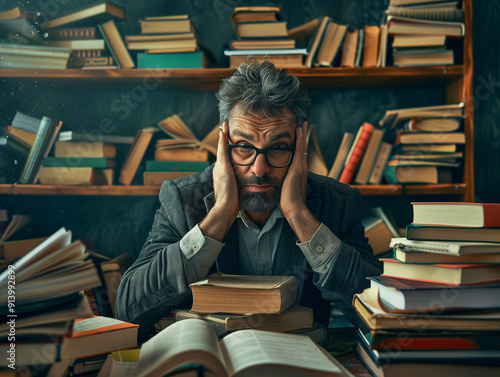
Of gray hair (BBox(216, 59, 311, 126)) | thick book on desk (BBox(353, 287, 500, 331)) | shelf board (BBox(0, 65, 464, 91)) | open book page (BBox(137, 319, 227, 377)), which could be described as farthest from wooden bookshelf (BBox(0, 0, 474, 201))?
open book page (BBox(137, 319, 227, 377))

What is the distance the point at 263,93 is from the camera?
1.50 metres

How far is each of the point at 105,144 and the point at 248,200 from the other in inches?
34.9

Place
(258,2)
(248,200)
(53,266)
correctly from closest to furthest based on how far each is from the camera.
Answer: (53,266), (248,200), (258,2)

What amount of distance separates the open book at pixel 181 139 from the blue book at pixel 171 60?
249mm

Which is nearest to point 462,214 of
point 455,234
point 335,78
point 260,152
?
point 455,234

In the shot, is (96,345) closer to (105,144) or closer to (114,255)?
(105,144)

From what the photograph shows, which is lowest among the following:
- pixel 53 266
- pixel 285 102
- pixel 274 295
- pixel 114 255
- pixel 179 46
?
pixel 114 255

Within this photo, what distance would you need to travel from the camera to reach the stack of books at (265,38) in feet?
6.27

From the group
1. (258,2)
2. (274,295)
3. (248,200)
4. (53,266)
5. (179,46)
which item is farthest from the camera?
(258,2)

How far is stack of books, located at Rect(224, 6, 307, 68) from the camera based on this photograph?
1.91 m

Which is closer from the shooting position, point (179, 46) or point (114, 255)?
point (179, 46)

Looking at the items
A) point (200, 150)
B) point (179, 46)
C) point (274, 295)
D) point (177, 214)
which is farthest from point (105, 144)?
point (274, 295)

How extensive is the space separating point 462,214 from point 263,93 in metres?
0.88

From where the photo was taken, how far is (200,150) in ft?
6.58
